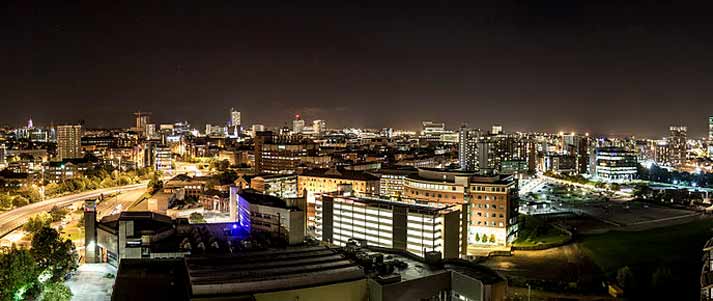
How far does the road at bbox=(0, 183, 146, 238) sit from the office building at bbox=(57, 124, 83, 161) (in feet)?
50.7

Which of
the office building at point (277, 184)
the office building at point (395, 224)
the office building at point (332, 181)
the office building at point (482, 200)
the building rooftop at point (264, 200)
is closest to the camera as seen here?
the building rooftop at point (264, 200)

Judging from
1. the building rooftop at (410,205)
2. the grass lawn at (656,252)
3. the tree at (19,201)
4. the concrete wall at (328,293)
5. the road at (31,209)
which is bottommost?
the grass lawn at (656,252)

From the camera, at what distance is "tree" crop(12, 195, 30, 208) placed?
17403 mm

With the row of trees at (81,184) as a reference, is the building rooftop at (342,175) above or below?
above

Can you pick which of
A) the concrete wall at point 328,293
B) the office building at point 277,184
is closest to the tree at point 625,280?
the concrete wall at point 328,293

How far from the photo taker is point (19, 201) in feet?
57.6

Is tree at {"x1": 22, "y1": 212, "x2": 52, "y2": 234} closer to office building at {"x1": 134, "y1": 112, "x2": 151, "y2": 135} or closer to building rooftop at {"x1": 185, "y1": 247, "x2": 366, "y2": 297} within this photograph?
building rooftop at {"x1": 185, "y1": 247, "x2": 366, "y2": 297}

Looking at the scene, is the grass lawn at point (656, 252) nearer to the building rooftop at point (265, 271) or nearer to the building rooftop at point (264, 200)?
the building rooftop at point (264, 200)

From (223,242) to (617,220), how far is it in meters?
15.2

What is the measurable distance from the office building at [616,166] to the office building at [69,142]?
107ft

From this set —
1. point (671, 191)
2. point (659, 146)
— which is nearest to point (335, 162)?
point (671, 191)

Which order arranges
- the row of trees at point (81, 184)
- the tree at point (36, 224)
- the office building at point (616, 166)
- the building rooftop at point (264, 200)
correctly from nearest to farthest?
the building rooftop at point (264, 200), the tree at point (36, 224), the row of trees at point (81, 184), the office building at point (616, 166)

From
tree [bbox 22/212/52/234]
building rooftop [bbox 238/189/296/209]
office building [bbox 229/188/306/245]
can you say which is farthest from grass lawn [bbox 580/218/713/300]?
tree [bbox 22/212/52/234]

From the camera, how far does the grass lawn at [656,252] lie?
10.8 m
